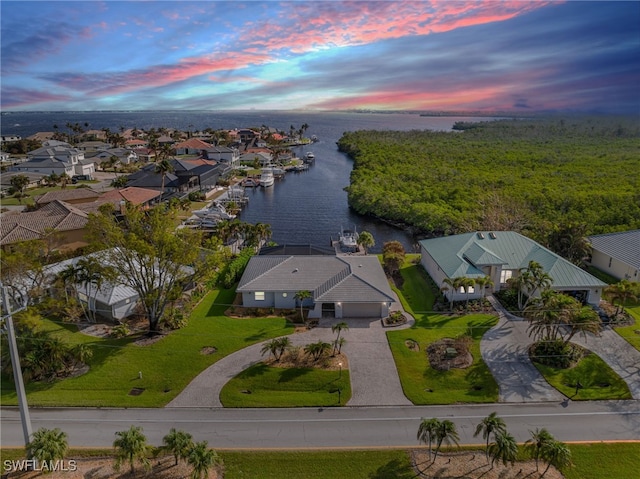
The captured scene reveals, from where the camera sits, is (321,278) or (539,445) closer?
(539,445)

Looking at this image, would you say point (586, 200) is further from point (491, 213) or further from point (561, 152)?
point (561, 152)

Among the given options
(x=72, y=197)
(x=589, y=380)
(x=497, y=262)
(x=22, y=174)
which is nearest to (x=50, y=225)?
(x=72, y=197)

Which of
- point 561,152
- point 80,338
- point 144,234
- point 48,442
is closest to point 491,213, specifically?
point 144,234

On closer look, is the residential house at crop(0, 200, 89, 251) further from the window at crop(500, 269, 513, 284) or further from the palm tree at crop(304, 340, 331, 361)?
the window at crop(500, 269, 513, 284)

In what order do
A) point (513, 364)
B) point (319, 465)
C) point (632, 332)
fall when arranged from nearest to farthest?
point (319, 465), point (513, 364), point (632, 332)

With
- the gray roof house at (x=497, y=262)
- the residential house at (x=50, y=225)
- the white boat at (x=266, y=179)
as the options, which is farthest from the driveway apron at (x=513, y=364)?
the white boat at (x=266, y=179)

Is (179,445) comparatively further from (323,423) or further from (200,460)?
(323,423)

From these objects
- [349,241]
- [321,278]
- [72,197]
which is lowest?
[349,241]
